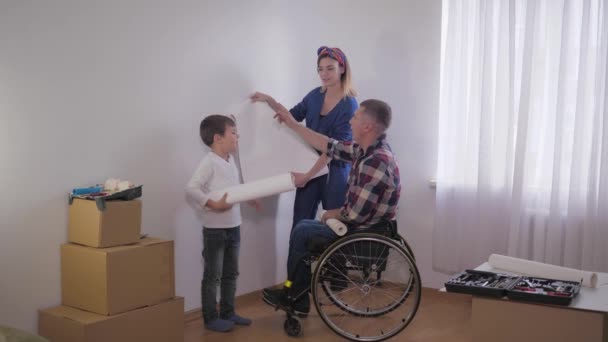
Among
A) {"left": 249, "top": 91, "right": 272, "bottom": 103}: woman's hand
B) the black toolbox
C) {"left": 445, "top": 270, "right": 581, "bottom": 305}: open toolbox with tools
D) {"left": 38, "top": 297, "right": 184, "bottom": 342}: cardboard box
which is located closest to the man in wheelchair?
{"left": 38, "top": 297, "right": 184, "bottom": 342}: cardboard box

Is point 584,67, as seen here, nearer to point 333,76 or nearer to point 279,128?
point 333,76

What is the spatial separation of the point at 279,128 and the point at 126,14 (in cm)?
100

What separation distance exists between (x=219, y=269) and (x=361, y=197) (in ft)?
2.71

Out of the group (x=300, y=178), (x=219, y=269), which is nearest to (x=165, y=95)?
(x=300, y=178)

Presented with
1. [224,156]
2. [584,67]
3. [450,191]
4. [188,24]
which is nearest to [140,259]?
[224,156]

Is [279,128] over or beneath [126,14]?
beneath

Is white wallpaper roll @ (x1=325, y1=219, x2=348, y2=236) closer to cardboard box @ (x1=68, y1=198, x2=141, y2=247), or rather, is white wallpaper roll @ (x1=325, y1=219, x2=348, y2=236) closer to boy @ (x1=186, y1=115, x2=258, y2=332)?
boy @ (x1=186, y1=115, x2=258, y2=332)

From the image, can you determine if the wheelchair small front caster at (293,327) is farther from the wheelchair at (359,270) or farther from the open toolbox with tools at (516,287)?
the open toolbox with tools at (516,287)

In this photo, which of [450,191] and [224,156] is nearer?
[224,156]

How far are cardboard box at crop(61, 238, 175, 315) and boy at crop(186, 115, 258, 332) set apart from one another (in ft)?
1.18

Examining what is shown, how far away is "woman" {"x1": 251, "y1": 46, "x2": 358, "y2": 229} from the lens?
3.59 metres

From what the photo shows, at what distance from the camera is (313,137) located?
3.48m

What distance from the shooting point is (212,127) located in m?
3.22

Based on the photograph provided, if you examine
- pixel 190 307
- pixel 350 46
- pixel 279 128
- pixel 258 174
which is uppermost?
pixel 350 46
